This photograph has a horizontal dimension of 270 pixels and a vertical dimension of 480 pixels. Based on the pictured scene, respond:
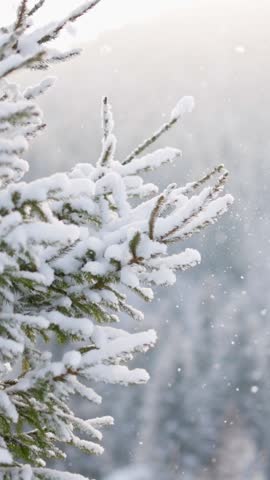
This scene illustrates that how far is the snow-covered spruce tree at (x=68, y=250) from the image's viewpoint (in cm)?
269

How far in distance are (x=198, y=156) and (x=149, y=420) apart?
2193 centimetres

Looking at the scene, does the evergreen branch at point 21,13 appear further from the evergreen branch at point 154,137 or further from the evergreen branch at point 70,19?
the evergreen branch at point 154,137

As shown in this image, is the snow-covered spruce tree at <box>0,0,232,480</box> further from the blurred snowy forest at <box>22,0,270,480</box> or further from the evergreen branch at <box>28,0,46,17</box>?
the blurred snowy forest at <box>22,0,270,480</box>

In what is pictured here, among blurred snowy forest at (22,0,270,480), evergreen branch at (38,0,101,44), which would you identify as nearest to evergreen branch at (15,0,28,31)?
evergreen branch at (38,0,101,44)

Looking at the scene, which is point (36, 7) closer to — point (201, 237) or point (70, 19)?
point (70, 19)

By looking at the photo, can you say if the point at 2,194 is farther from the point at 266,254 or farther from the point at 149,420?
the point at 266,254

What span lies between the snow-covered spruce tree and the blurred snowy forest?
20.6 metres

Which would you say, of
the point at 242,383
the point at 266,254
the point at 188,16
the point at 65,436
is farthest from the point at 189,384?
the point at 188,16

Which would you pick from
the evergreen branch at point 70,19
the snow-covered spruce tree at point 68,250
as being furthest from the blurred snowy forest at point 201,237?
the evergreen branch at point 70,19

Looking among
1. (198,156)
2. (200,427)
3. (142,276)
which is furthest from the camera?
(198,156)

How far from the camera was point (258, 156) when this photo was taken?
4531 cm

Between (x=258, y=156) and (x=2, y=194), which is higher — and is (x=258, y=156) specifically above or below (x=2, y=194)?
above

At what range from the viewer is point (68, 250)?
304cm

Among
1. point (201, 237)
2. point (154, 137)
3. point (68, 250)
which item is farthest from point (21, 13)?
point (201, 237)
